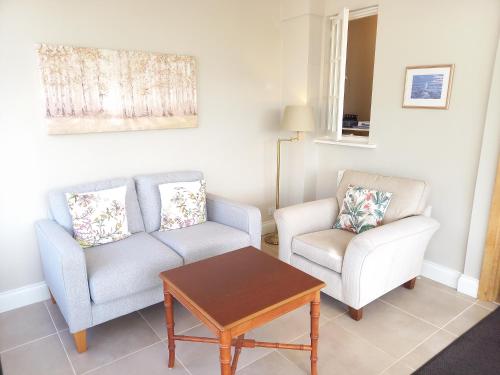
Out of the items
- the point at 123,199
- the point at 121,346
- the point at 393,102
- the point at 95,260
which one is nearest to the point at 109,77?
the point at 123,199

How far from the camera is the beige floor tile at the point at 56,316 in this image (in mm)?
2383

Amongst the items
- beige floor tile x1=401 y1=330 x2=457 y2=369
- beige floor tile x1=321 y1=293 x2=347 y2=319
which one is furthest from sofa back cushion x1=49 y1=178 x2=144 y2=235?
beige floor tile x1=401 y1=330 x2=457 y2=369

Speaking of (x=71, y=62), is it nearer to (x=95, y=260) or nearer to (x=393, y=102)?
(x=95, y=260)

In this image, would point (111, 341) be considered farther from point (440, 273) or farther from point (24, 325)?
point (440, 273)

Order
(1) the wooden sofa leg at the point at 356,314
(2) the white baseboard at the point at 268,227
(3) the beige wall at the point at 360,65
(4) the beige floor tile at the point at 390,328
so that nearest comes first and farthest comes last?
(4) the beige floor tile at the point at 390,328 → (1) the wooden sofa leg at the point at 356,314 → (2) the white baseboard at the point at 268,227 → (3) the beige wall at the point at 360,65

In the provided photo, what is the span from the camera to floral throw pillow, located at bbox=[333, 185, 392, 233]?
107 inches

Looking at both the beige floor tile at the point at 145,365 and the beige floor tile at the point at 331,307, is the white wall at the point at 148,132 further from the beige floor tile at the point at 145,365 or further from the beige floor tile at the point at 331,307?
the beige floor tile at the point at 331,307

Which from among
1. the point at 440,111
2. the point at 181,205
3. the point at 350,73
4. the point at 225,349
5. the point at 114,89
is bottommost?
the point at 225,349

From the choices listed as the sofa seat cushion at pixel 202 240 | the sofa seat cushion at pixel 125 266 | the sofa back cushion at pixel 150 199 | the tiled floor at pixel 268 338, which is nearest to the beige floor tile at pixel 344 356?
the tiled floor at pixel 268 338

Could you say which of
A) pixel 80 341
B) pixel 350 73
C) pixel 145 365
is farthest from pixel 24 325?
pixel 350 73

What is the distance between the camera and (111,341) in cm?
225

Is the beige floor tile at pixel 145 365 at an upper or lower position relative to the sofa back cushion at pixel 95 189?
lower

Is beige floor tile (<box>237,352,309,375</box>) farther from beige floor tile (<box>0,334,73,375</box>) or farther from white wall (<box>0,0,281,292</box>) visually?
white wall (<box>0,0,281,292</box>)

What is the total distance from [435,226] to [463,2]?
158cm
